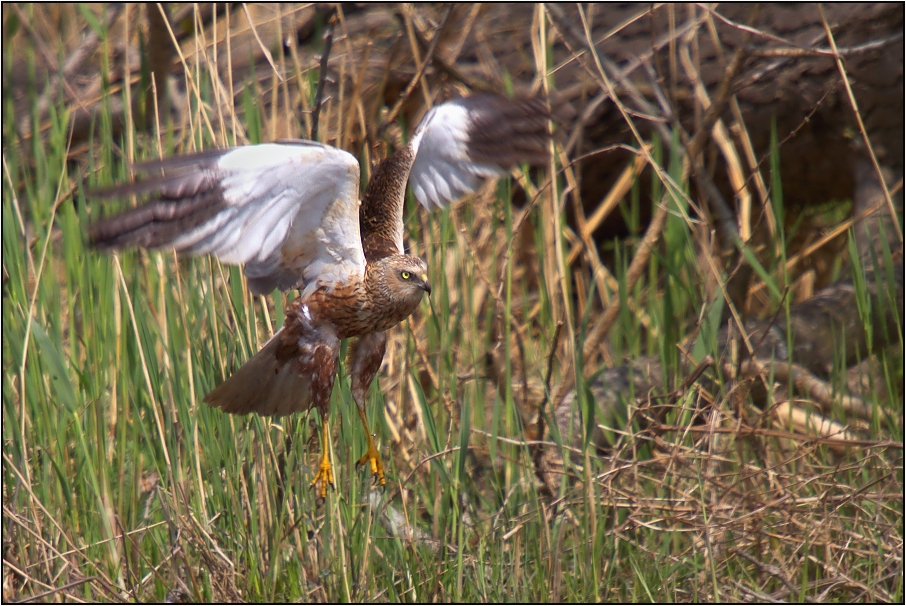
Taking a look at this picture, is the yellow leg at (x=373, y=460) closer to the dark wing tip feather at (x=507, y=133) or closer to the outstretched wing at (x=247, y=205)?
the outstretched wing at (x=247, y=205)

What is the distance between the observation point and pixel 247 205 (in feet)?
8.05

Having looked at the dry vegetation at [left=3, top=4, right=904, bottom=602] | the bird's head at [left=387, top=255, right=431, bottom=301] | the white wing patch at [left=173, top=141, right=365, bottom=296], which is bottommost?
the dry vegetation at [left=3, top=4, right=904, bottom=602]

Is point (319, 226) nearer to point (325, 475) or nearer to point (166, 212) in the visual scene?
point (166, 212)

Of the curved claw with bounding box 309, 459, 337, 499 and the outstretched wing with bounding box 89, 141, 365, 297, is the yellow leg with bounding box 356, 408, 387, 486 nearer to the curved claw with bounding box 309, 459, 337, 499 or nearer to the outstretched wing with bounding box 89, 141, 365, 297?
the curved claw with bounding box 309, 459, 337, 499

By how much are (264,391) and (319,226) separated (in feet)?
1.59

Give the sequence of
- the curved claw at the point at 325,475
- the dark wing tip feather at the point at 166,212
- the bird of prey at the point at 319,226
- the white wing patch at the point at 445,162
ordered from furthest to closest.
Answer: the white wing patch at the point at 445,162
the curved claw at the point at 325,475
the bird of prey at the point at 319,226
the dark wing tip feather at the point at 166,212

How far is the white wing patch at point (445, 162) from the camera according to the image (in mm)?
3004

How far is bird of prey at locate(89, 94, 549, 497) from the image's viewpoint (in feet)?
7.68

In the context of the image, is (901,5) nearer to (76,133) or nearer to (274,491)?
(274,491)

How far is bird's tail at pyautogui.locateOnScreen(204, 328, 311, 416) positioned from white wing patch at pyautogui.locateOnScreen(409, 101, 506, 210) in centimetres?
83

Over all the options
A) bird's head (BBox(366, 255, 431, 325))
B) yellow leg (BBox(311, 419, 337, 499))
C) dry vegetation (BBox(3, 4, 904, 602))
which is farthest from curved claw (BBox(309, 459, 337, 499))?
bird's head (BBox(366, 255, 431, 325))

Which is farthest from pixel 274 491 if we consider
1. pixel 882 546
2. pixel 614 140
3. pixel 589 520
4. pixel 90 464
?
pixel 614 140

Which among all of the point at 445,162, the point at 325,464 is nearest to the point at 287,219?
the point at 325,464

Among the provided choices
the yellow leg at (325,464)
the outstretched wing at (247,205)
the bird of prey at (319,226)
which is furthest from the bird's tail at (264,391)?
the outstretched wing at (247,205)
